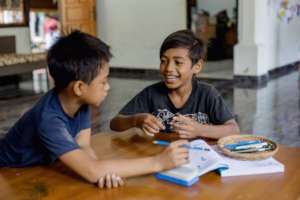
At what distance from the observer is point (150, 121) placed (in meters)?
1.41

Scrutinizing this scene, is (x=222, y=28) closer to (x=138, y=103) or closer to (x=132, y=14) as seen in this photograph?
(x=132, y=14)

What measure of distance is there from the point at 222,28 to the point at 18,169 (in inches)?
338

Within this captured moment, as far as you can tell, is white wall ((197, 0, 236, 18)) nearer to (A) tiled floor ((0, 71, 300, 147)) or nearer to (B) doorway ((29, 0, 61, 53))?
(A) tiled floor ((0, 71, 300, 147))

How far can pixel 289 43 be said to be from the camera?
24.5 feet

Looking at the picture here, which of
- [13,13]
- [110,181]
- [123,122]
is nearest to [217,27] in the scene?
[13,13]

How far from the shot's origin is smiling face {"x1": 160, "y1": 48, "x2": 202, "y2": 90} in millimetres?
1655

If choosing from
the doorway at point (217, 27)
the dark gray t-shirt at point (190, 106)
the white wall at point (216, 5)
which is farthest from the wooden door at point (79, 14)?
the dark gray t-shirt at point (190, 106)

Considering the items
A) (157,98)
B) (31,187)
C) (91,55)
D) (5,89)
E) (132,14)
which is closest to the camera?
(31,187)

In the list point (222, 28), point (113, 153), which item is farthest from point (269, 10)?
point (113, 153)

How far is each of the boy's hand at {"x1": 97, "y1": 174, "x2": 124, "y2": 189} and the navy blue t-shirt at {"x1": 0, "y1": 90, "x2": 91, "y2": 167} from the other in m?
0.14

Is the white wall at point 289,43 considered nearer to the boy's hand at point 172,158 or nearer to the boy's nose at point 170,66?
the boy's nose at point 170,66

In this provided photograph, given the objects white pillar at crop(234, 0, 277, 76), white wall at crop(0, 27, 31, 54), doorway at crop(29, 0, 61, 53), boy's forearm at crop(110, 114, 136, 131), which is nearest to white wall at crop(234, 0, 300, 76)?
white pillar at crop(234, 0, 277, 76)

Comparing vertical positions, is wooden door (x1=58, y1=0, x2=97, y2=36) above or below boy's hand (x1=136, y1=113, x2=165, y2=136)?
above

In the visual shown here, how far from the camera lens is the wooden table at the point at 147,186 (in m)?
0.95
